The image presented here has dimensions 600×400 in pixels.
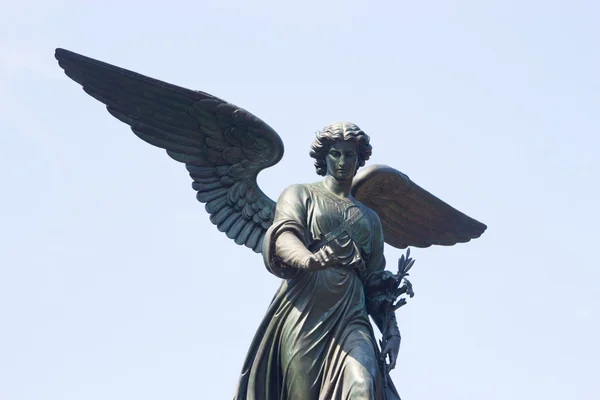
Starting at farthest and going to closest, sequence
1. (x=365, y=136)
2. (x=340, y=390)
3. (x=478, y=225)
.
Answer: (x=478, y=225) → (x=365, y=136) → (x=340, y=390)

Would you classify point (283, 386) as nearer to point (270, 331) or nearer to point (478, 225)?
point (270, 331)

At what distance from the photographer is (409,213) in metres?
19.0

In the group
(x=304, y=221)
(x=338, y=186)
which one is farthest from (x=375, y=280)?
(x=338, y=186)

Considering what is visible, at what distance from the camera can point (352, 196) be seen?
1731cm

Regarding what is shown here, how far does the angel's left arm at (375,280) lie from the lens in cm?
1677

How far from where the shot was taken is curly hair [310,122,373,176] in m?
16.9

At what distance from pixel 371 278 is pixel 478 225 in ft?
9.47

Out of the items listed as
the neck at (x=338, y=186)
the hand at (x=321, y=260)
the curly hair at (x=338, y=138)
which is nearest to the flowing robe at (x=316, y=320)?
the neck at (x=338, y=186)

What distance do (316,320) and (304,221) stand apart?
940mm

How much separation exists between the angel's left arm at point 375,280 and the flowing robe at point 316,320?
18 millimetres

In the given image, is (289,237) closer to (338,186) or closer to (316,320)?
(316,320)

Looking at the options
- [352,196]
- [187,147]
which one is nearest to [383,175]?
[352,196]

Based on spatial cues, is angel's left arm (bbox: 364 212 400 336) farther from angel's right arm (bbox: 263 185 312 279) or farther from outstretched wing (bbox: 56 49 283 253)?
outstretched wing (bbox: 56 49 283 253)

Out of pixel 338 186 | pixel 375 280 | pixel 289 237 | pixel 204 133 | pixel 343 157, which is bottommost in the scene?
pixel 375 280
